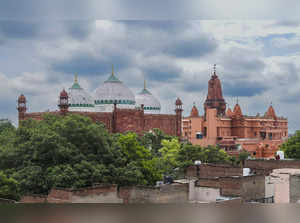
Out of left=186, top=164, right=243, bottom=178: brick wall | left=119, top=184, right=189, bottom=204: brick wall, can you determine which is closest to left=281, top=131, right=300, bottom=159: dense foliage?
left=186, top=164, right=243, bottom=178: brick wall

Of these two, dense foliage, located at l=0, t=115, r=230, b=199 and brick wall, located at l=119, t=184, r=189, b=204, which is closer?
brick wall, located at l=119, t=184, r=189, b=204

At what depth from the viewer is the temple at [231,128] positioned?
945 inches

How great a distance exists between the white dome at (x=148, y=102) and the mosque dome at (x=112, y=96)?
2.19 meters

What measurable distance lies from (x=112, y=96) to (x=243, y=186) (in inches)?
598

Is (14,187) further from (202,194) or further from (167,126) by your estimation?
(167,126)

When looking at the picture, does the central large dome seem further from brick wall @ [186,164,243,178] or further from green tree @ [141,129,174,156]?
brick wall @ [186,164,243,178]

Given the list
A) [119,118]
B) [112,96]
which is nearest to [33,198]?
[119,118]

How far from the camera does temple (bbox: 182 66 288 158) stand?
2402cm

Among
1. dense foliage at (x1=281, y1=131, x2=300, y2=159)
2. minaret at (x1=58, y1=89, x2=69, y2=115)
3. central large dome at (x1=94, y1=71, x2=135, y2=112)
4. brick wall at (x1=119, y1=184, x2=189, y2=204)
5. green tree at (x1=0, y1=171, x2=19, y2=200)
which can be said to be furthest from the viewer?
central large dome at (x1=94, y1=71, x2=135, y2=112)

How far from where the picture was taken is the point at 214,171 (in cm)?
767

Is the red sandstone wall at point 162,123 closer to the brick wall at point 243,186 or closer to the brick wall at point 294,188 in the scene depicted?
the brick wall at point 243,186

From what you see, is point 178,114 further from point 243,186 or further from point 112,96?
point 243,186

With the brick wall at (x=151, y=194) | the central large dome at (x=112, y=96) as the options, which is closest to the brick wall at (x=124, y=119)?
the central large dome at (x=112, y=96)

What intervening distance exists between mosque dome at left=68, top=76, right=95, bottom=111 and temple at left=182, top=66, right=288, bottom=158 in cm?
629
